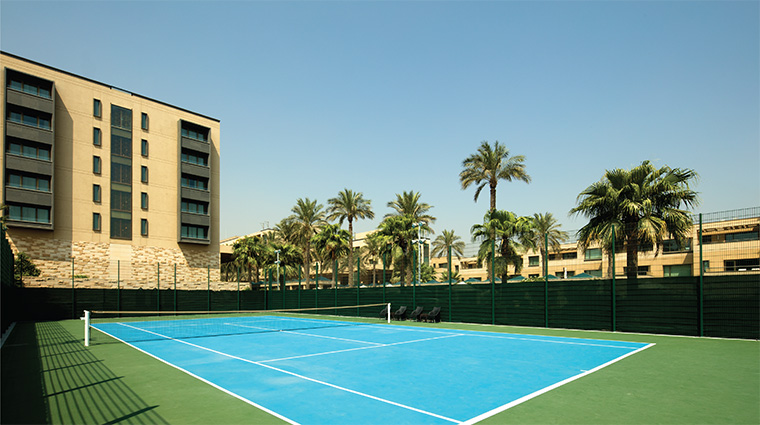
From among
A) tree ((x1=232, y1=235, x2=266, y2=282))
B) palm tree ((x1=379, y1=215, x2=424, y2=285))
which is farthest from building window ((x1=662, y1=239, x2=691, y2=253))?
tree ((x1=232, y1=235, x2=266, y2=282))

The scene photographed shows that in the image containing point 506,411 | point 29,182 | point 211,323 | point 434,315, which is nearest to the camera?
point 506,411

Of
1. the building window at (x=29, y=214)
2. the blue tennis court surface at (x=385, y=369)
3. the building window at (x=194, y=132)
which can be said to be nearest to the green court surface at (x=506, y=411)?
the blue tennis court surface at (x=385, y=369)

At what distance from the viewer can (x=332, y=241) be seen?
44906mm

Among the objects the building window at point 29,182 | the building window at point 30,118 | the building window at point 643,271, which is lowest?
the building window at point 643,271

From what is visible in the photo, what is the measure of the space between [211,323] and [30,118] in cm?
2759

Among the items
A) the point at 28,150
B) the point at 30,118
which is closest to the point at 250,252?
the point at 28,150

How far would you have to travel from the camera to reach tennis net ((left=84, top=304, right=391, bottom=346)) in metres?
18.8

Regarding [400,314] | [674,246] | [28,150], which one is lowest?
→ [400,314]

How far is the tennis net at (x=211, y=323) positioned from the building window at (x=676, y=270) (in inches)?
484

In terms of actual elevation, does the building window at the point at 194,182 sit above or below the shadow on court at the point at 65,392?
above

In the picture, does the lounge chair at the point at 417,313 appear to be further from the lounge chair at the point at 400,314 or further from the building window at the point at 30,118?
the building window at the point at 30,118

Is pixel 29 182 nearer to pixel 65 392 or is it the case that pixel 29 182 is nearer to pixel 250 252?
pixel 250 252

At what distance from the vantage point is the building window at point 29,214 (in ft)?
123

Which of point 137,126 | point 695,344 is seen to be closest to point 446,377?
point 695,344
